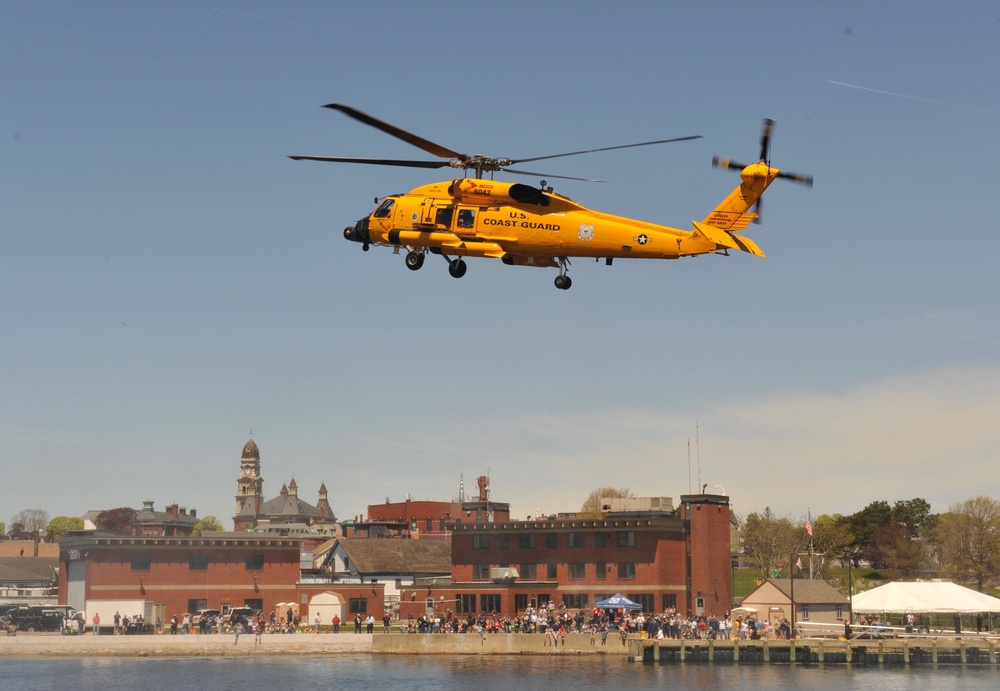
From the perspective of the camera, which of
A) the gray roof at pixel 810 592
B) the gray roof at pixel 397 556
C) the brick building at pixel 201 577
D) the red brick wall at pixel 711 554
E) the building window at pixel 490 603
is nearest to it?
the red brick wall at pixel 711 554

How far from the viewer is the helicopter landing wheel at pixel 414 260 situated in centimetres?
4478

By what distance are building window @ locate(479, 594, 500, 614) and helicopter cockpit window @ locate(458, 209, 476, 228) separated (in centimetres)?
6075

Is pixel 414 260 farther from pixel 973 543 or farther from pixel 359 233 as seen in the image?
pixel 973 543

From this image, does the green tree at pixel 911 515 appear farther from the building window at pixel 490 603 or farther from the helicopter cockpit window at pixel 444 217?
the helicopter cockpit window at pixel 444 217

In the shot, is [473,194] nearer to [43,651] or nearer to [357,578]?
[43,651]

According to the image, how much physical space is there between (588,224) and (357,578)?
3174 inches

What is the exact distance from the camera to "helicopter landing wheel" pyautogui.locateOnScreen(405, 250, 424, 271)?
147 ft

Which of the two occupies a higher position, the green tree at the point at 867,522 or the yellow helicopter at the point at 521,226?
the yellow helicopter at the point at 521,226

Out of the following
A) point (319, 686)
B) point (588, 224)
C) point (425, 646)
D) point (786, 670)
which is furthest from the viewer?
point (425, 646)

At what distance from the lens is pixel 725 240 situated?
42.7 meters

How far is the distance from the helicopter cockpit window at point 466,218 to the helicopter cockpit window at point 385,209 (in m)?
3.64

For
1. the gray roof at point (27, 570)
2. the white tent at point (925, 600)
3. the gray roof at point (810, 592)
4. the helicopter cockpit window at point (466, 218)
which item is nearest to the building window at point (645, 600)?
the gray roof at point (810, 592)

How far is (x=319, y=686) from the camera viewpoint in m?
75.6

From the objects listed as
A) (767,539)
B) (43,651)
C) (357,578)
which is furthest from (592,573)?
(767,539)
